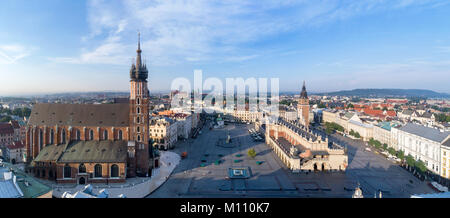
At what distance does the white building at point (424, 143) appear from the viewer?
3899 cm

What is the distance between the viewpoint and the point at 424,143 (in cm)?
4231

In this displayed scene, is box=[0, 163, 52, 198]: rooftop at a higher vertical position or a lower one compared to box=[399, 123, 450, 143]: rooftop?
lower

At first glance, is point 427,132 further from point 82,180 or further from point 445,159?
point 82,180

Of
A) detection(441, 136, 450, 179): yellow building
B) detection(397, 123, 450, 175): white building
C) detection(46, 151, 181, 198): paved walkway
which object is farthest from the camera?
detection(397, 123, 450, 175): white building

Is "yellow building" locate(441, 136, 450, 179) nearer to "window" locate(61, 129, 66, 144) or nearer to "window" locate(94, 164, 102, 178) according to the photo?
"window" locate(94, 164, 102, 178)

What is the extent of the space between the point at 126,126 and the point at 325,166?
101ft

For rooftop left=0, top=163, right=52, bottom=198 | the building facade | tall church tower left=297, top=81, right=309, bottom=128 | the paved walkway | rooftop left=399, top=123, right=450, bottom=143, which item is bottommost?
the paved walkway

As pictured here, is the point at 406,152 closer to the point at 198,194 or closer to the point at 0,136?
the point at 198,194

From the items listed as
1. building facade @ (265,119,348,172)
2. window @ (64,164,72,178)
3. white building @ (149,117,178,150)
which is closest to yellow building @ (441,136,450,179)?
building facade @ (265,119,348,172)

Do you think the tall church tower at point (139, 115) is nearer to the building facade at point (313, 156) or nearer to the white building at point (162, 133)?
the white building at point (162, 133)

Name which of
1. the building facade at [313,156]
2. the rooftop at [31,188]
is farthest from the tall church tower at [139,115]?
the building facade at [313,156]

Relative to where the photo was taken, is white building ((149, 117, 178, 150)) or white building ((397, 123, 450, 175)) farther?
white building ((149, 117, 178, 150))

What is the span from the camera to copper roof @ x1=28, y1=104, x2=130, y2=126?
3712 cm

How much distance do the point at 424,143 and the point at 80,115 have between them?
176 ft
